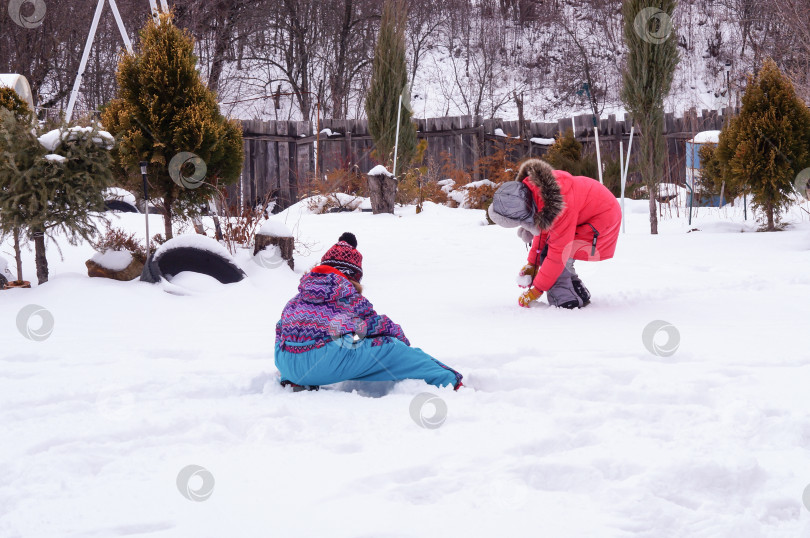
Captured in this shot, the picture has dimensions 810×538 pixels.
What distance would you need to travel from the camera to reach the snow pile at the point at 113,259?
589 centimetres

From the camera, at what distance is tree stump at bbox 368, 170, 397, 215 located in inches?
445

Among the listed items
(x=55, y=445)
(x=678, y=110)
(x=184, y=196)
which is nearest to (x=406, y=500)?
(x=55, y=445)

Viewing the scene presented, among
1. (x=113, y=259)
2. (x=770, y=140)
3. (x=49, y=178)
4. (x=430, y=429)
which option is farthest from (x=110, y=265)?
(x=770, y=140)

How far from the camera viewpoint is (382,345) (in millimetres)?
3164

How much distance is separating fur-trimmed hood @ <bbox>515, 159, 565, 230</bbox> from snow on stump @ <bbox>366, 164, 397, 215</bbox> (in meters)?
6.68

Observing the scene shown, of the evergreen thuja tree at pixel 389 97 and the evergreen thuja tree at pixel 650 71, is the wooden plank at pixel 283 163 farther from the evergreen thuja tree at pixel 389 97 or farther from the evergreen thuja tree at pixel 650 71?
the evergreen thuja tree at pixel 650 71

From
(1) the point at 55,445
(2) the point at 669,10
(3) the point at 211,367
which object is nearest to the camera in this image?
(1) the point at 55,445

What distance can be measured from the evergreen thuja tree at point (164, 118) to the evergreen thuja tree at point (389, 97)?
6.45 metres

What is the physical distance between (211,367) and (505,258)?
471 centimetres

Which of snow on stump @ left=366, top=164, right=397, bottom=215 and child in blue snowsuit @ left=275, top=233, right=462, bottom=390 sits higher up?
snow on stump @ left=366, top=164, right=397, bottom=215

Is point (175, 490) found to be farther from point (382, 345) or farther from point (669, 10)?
point (669, 10)

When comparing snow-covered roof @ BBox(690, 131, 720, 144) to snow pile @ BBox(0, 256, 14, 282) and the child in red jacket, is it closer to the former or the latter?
the child in red jacket

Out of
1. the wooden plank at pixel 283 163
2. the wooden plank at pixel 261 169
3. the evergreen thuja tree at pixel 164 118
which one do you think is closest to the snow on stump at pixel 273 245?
the evergreen thuja tree at pixel 164 118

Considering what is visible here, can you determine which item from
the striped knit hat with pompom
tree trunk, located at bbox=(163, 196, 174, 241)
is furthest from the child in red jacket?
tree trunk, located at bbox=(163, 196, 174, 241)
